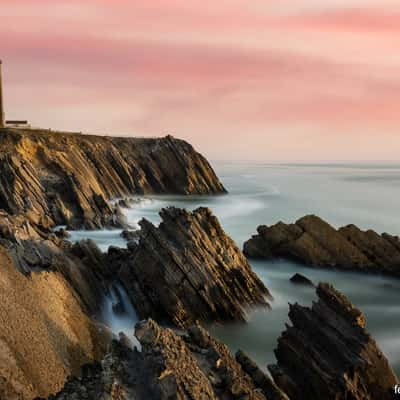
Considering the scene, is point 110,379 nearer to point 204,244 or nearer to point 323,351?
point 323,351

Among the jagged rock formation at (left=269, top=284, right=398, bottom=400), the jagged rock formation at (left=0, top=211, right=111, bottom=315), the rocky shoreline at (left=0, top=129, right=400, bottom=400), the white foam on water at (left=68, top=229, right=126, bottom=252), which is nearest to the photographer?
the rocky shoreline at (left=0, top=129, right=400, bottom=400)

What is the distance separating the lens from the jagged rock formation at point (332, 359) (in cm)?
1358

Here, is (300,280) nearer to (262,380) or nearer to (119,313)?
(119,313)

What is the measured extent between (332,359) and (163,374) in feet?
24.4

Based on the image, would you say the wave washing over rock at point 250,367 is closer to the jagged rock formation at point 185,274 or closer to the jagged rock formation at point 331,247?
the jagged rock formation at point 185,274

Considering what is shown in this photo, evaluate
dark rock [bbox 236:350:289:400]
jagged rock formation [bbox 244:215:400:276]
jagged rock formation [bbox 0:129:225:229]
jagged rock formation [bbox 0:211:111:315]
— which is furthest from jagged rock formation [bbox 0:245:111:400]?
jagged rock formation [bbox 244:215:400:276]

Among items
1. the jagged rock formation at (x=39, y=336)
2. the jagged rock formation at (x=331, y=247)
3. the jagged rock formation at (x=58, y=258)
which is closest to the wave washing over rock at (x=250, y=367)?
the jagged rock formation at (x=39, y=336)

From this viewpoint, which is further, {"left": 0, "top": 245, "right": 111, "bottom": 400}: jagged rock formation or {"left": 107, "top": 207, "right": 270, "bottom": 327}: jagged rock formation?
{"left": 107, "top": 207, "right": 270, "bottom": 327}: jagged rock formation

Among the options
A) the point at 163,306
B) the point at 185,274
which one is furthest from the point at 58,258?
the point at 185,274

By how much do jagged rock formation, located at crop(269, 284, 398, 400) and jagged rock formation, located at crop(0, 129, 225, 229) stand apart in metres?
21.4

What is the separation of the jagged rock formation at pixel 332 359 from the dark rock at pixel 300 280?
12.0m

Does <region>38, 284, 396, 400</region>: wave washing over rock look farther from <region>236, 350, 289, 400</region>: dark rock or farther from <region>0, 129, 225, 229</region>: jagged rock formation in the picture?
<region>0, 129, 225, 229</region>: jagged rock formation

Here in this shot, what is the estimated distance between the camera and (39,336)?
11977 mm

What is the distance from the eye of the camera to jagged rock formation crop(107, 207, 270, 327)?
20.8m
